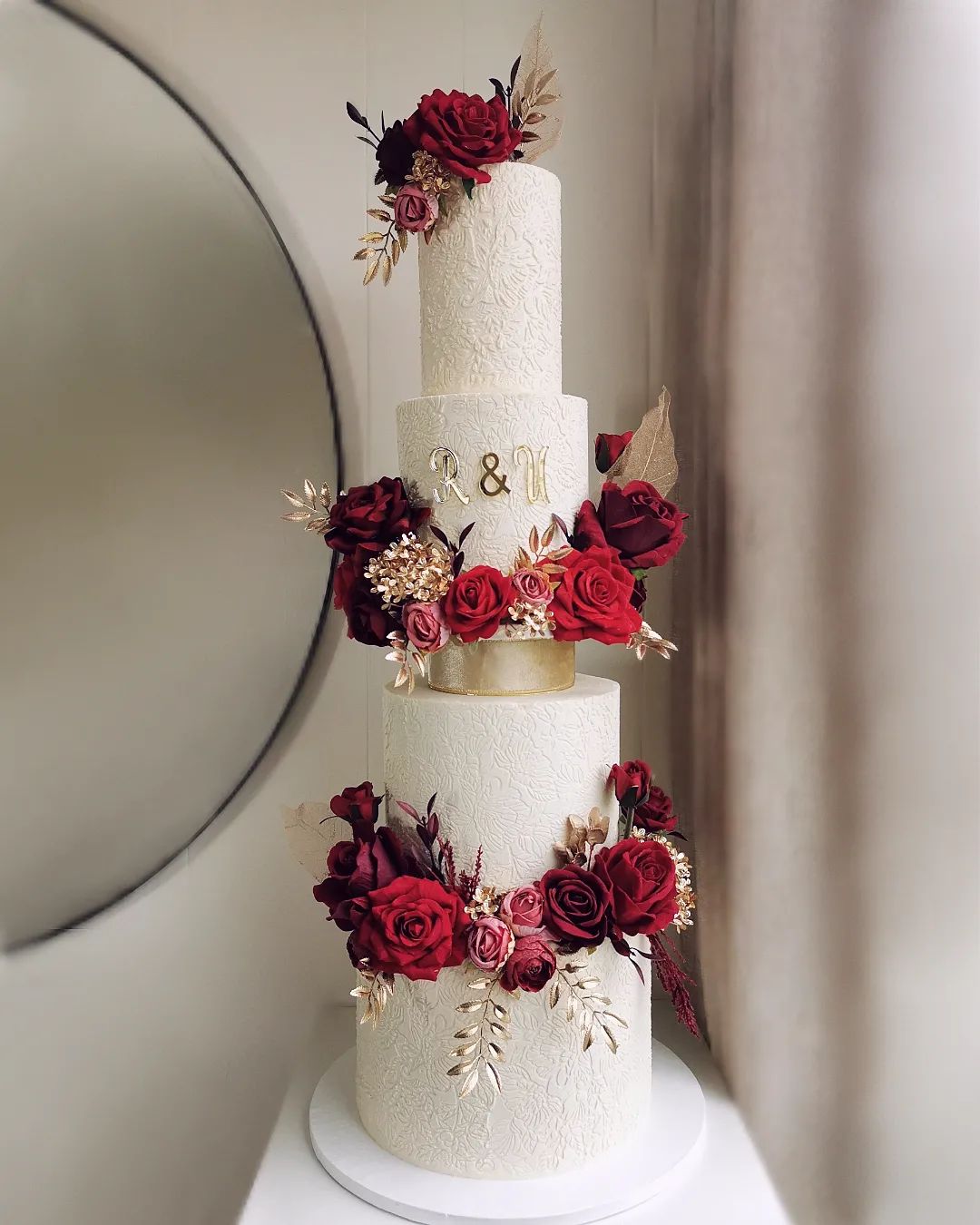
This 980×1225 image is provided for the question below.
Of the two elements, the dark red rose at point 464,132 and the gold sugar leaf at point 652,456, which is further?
the gold sugar leaf at point 652,456

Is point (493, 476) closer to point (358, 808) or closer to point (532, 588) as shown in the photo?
point (532, 588)

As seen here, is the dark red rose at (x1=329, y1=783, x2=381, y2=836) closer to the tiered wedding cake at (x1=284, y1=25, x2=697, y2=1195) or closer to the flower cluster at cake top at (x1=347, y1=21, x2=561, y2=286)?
the tiered wedding cake at (x1=284, y1=25, x2=697, y2=1195)

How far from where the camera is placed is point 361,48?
1.29 meters

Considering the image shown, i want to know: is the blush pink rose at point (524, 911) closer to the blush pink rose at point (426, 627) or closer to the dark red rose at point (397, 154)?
the blush pink rose at point (426, 627)

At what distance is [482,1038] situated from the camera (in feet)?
2.71

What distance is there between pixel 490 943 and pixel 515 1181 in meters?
0.26

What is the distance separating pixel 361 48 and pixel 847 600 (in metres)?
1.06

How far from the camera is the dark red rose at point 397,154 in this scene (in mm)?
895

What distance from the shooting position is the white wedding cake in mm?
882

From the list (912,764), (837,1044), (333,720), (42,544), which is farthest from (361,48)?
(837,1044)

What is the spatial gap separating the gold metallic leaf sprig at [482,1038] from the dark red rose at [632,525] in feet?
1.43

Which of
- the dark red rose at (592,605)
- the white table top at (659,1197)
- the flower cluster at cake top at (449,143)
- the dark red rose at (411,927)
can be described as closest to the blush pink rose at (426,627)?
the dark red rose at (592,605)

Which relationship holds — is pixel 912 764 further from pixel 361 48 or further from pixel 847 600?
pixel 361 48

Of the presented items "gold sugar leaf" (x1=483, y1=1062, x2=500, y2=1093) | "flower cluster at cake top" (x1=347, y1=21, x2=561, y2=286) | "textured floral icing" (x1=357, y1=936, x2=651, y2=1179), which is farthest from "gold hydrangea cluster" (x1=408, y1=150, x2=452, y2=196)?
"gold sugar leaf" (x1=483, y1=1062, x2=500, y2=1093)
